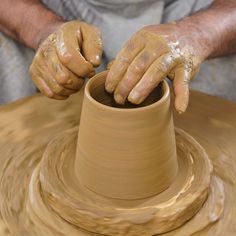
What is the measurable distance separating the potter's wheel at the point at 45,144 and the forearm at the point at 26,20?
0.93ft

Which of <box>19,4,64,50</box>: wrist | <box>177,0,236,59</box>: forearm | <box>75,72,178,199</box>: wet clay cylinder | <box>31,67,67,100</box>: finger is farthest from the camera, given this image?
<box>19,4,64,50</box>: wrist

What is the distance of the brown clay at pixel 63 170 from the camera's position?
100 centimetres

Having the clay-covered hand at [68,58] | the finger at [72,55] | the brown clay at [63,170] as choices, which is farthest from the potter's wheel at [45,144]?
the finger at [72,55]

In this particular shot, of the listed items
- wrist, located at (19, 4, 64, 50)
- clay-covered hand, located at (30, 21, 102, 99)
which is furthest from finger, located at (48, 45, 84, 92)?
wrist, located at (19, 4, 64, 50)

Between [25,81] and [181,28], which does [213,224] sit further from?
[25,81]

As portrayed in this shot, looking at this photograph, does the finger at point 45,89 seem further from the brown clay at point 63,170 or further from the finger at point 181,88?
the finger at point 181,88

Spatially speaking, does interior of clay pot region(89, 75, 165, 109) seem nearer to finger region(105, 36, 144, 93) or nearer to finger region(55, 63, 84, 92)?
finger region(105, 36, 144, 93)

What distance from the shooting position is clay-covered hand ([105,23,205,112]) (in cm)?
102

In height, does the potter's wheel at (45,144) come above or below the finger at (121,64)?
below

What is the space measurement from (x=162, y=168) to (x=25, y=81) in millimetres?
911

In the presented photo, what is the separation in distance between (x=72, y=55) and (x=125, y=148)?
300mm

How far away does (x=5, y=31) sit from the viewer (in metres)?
1.74

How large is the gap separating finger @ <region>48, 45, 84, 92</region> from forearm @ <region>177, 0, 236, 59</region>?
0.41 m

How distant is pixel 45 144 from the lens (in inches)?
48.8
